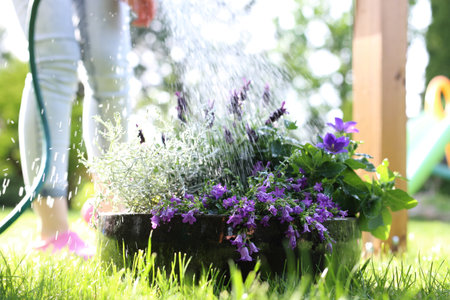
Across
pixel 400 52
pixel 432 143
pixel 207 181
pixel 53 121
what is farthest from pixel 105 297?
pixel 432 143

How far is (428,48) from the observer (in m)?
10.4

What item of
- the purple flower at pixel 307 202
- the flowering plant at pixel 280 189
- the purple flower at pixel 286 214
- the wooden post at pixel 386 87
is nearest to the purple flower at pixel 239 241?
the flowering plant at pixel 280 189

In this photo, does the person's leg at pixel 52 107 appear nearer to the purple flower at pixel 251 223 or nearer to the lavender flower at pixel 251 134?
the lavender flower at pixel 251 134

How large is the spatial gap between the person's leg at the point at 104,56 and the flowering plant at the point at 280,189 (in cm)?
44

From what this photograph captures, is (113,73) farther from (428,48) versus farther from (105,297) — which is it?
(428,48)

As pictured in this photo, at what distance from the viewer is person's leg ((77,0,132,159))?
1667 millimetres

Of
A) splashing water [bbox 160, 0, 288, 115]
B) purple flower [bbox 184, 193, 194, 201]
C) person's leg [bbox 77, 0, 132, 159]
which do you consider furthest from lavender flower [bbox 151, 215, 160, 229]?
person's leg [bbox 77, 0, 132, 159]

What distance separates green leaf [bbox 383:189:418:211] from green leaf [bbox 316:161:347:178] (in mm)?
199

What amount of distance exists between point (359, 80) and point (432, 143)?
2961 millimetres

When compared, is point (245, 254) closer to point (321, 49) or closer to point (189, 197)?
point (189, 197)

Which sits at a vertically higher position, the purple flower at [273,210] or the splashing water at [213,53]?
the splashing water at [213,53]

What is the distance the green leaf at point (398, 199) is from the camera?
132 centimetres

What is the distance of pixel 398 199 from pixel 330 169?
0.25 m

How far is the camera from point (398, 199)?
1.33 meters
